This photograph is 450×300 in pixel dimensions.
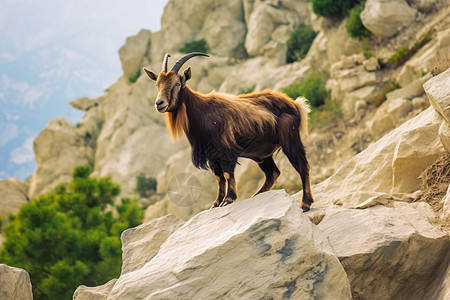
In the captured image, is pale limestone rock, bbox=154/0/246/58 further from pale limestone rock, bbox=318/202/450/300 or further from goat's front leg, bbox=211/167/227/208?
pale limestone rock, bbox=318/202/450/300

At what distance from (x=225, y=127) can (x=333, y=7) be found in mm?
13494

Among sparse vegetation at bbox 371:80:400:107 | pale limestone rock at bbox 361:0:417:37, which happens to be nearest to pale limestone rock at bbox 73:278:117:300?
sparse vegetation at bbox 371:80:400:107

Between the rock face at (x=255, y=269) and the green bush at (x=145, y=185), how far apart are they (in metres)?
18.6

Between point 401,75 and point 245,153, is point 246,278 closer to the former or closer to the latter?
point 245,153

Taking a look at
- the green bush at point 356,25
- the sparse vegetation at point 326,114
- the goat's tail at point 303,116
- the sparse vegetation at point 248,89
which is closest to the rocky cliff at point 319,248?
the goat's tail at point 303,116

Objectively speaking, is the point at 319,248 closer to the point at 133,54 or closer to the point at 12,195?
the point at 12,195

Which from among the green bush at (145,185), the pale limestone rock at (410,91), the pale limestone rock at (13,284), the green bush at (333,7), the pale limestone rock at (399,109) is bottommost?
the green bush at (145,185)

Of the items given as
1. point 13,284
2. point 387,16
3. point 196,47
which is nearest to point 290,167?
point 387,16

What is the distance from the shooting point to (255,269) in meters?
3.93

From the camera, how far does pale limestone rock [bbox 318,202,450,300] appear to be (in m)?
4.46

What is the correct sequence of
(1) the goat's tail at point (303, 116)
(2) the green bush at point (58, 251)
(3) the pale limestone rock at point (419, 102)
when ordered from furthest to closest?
(3) the pale limestone rock at point (419, 102) < (2) the green bush at point (58, 251) < (1) the goat's tail at point (303, 116)

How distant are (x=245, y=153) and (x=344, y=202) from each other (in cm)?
143

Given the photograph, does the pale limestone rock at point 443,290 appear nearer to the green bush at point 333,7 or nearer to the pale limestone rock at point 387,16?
the pale limestone rock at point 387,16

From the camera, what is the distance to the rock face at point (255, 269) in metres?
3.86
